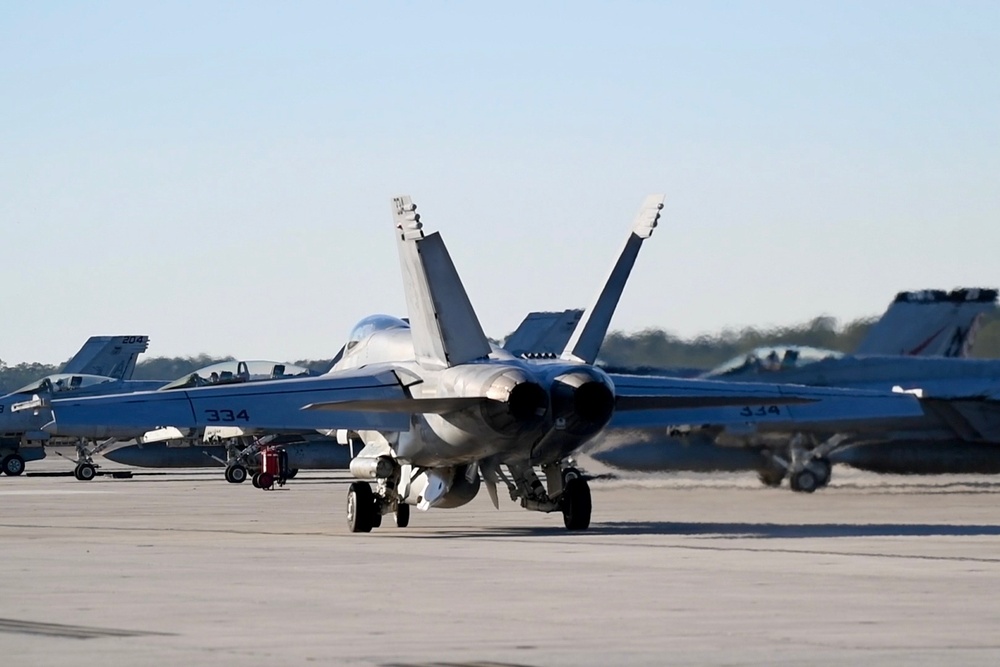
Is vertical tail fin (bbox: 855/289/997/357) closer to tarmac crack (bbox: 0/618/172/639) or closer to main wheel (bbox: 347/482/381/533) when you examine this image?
main wheel (bbox: 347/482/381/533)

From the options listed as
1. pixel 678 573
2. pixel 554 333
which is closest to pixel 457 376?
pixel 678 573

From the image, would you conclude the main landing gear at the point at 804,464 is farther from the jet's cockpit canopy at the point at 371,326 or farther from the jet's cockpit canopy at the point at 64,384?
the jet's cockpit canopy at the point at 64,384

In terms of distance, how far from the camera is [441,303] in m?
21.2

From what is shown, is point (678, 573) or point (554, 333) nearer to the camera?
point (678, 573)

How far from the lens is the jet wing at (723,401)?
21.5 m

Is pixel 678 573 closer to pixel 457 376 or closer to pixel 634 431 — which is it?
pixel 457 376

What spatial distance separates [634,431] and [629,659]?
22.5m

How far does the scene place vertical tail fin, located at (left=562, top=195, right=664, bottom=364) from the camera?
853 inches

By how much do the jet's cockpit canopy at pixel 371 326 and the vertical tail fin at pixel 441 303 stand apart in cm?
273

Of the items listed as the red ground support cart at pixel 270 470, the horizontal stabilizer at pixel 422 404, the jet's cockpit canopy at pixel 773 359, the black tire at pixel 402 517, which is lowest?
the red ground support cart at pixel 270 470

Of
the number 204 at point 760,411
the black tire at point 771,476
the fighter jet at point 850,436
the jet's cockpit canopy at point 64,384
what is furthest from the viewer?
the jet's cockpit canopy at point 64,384

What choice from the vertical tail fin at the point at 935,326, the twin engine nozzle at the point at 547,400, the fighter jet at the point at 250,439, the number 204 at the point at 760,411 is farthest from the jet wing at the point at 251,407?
the fighter jet at the point at 250,439

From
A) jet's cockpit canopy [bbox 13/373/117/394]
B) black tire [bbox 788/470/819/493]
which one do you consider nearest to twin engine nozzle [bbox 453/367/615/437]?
black tire [bbox 788/470/819/493]

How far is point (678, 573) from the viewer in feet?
49.1
